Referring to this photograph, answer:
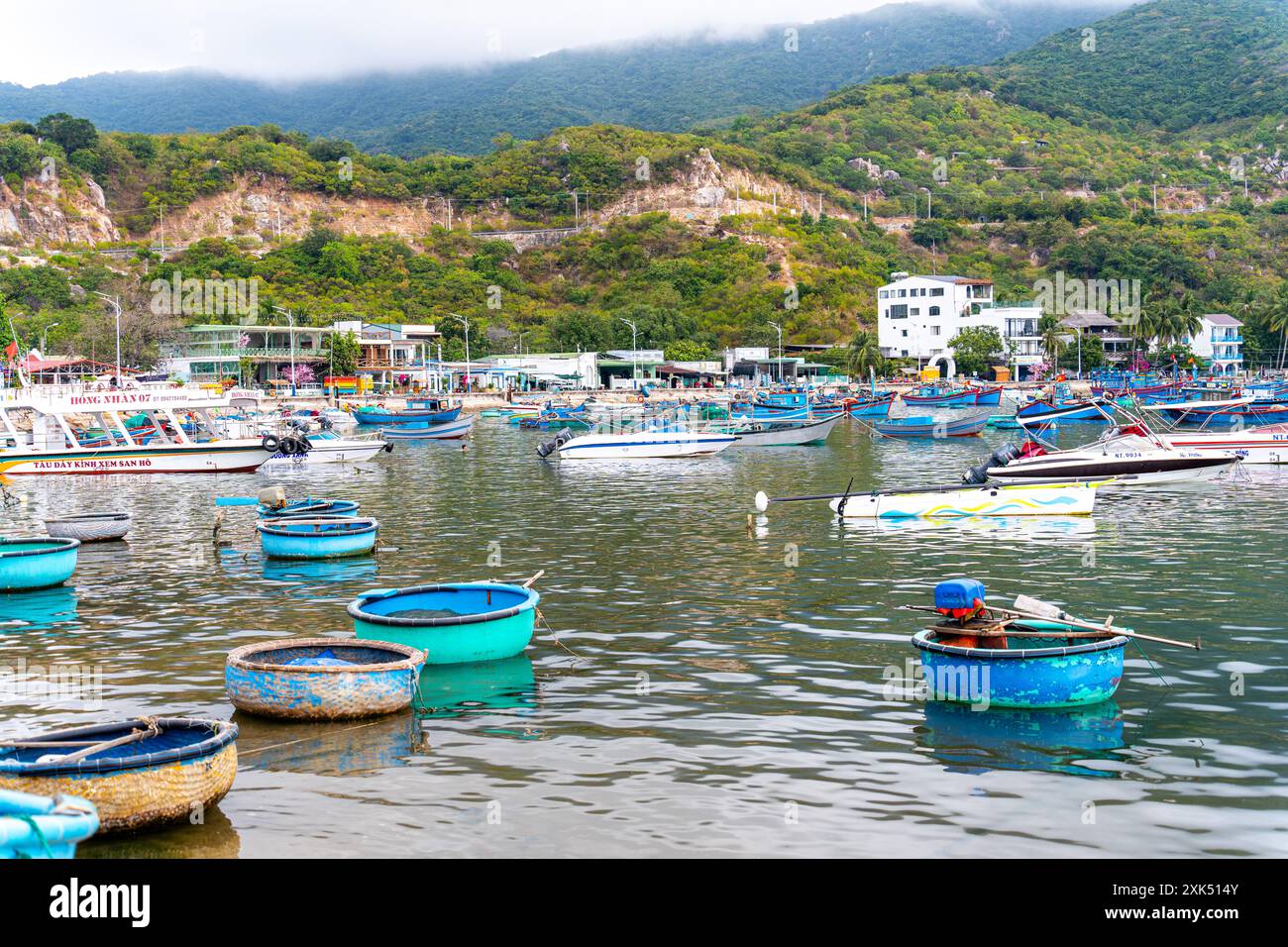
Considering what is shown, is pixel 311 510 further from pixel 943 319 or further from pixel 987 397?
pixel 943 319

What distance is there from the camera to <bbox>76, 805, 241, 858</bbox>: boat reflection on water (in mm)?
10758

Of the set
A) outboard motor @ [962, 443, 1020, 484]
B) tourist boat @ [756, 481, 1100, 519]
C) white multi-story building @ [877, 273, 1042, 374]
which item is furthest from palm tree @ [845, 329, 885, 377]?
tourist boat @ [756, 481, 1100, 519]

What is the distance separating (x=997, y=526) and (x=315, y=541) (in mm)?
17902

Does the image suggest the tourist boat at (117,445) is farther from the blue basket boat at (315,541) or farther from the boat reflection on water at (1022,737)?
the boat reflection on water at (1022,737)

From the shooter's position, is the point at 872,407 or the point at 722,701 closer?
the point at 722,701

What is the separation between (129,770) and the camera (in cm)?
1083

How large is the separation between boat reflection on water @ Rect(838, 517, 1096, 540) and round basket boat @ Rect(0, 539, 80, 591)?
19.1 meters

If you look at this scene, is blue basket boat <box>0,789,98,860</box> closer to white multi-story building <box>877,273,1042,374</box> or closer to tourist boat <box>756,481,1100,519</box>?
tourist boat <box>756,481,1100,519</box>

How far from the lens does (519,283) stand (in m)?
172

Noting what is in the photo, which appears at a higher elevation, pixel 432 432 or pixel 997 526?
pixel 432 432

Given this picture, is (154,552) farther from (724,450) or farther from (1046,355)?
(1046,355)

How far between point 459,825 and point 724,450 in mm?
50114

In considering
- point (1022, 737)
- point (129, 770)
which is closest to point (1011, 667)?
point (1022, 737)

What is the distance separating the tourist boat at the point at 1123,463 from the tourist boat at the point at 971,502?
14.2 feet
